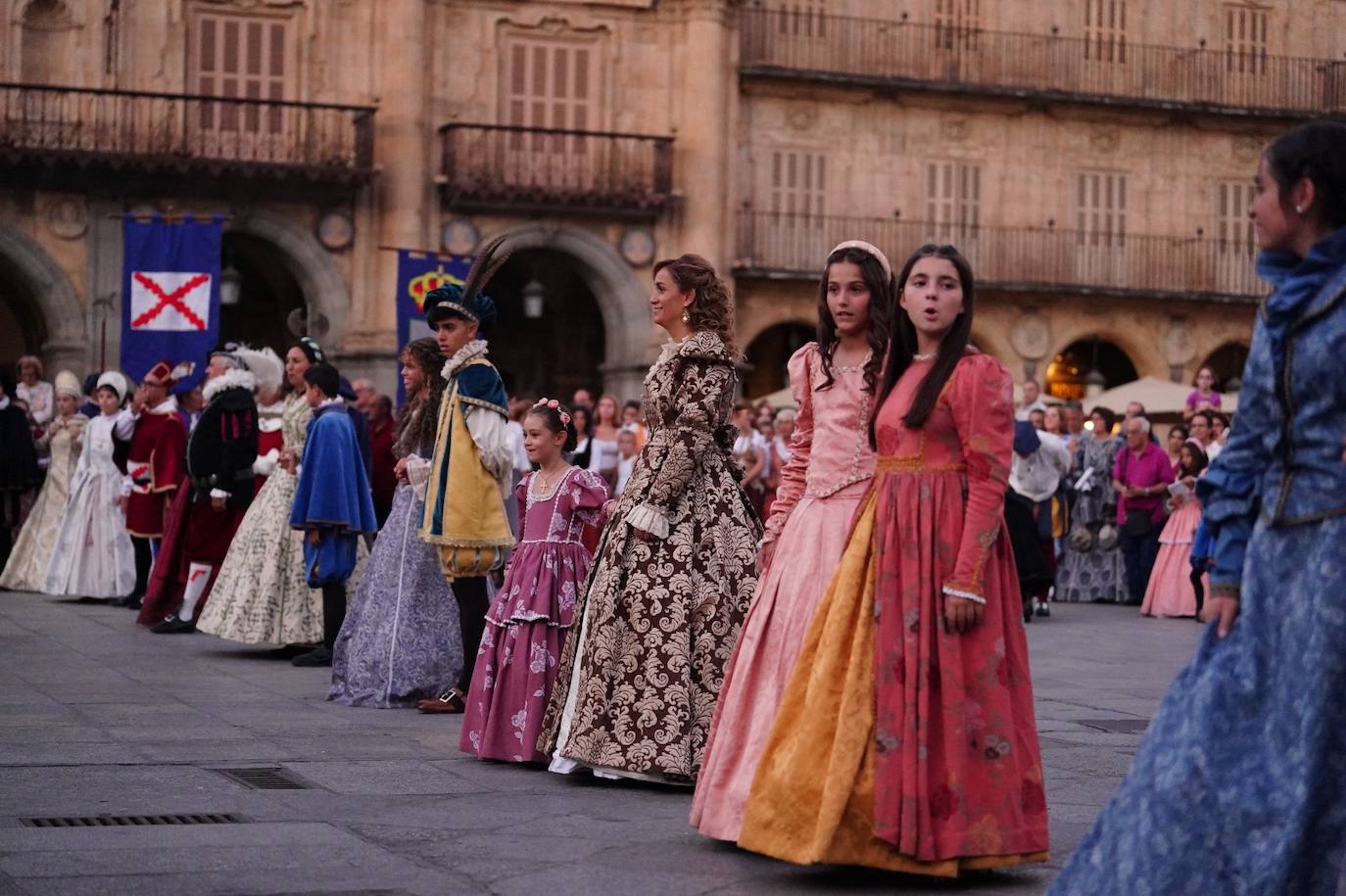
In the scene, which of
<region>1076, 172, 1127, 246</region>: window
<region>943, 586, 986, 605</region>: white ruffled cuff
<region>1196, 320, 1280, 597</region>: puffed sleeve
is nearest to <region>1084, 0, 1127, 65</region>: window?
<region>1076, 172, 1127, 246</region>: window

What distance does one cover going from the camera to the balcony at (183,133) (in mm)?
29062

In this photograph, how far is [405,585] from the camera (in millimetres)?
10203

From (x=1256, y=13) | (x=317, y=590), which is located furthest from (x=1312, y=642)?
(x=1256, y=13)

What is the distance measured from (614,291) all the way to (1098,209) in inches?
331

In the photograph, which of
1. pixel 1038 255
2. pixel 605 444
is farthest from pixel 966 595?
pixel 1038 255

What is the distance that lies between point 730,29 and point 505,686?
83.9 ft

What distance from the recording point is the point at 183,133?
2989 centimetres

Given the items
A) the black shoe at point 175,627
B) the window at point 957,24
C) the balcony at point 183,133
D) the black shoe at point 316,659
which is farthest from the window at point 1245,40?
the black shoe at point 316,659

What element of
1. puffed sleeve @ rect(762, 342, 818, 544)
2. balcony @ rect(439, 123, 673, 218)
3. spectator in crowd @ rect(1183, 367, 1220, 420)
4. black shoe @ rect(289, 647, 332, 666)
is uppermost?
balcony @ rect(439, 123, 673, 218)

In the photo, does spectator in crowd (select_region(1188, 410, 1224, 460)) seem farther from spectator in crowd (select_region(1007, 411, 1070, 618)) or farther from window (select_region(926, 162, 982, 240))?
window (select_region(926, 162, 982, 240))

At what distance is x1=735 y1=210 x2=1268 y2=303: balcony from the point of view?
110 feet

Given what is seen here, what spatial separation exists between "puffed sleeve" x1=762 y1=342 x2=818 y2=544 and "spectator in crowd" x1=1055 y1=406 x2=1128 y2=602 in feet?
48.7

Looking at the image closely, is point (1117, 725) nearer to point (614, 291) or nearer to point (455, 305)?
point (455, 305)

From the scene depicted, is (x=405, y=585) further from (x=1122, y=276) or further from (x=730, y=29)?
(x=1122, y=276)
